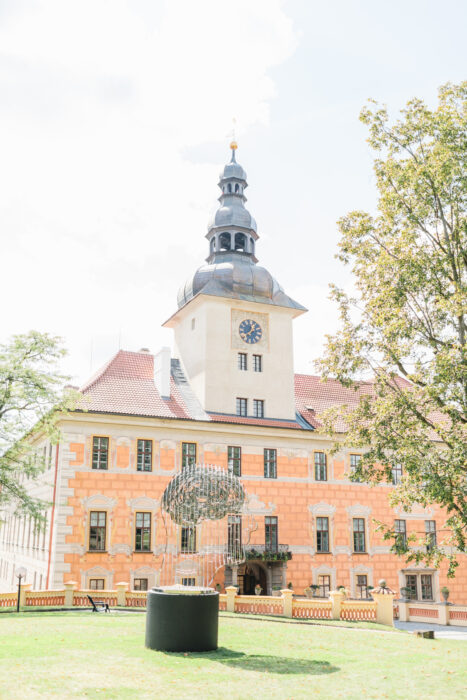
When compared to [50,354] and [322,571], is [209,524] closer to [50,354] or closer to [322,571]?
[322,571]

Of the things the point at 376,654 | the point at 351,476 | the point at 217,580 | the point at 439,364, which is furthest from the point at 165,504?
the point at 217,580

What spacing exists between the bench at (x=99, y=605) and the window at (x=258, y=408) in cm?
1533

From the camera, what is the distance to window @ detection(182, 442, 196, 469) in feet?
110

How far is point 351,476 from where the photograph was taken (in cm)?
1847

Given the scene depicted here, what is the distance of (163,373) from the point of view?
36.0m

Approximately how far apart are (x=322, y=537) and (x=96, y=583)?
12.4 m

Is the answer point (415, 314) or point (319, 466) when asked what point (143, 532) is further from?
point (415, 314)

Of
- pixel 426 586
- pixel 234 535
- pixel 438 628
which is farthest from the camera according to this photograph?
pixel 426 586

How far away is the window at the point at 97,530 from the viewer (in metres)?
30.5

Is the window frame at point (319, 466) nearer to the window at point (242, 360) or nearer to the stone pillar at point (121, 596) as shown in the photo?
the window at point (242, 360)

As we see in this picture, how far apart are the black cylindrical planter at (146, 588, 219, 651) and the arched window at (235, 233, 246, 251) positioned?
1169 inches

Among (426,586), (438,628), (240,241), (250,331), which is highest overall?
(240,241)

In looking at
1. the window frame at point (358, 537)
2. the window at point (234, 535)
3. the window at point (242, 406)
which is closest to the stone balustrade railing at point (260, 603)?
the window at point (234, 535)

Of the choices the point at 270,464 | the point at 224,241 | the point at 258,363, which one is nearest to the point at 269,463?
the point at 270,464
